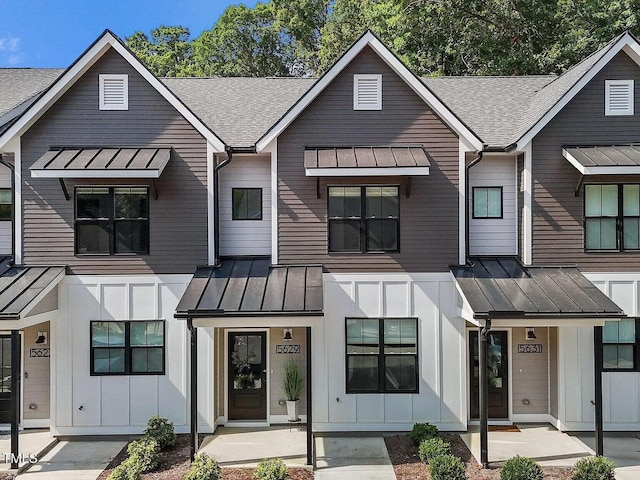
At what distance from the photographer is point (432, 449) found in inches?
362

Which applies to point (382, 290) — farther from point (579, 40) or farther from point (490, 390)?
point (579, 40)

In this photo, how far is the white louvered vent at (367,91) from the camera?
1132cm

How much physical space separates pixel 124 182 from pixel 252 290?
384cm

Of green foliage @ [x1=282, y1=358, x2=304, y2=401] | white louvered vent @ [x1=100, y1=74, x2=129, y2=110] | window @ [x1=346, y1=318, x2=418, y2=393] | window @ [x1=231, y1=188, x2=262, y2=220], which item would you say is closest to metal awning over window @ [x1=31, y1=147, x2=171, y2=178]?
white louvered vent @ [x1=100, y1=74, x2=129, y2=110]

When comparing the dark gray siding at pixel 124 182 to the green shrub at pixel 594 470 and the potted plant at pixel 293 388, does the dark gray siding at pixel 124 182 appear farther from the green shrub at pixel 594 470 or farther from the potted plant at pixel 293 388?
the green shrub at pixel 594 470

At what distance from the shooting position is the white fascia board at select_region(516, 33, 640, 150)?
1106 centimetres

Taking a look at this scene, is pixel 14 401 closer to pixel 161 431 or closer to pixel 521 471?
pixel 161 431

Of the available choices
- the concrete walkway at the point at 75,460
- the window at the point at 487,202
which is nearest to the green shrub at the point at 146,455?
the concrete walkway at the point at 75,460

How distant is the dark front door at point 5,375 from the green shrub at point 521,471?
10.6m

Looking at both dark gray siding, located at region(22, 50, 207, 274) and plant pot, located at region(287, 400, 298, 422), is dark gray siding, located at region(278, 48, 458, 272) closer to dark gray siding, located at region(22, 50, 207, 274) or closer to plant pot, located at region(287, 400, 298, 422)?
dark gray siding, located at region(22, 50, 207, 274)

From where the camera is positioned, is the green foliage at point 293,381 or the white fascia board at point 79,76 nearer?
the white fascia board at point 79,76

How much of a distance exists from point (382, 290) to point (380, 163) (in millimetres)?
2786

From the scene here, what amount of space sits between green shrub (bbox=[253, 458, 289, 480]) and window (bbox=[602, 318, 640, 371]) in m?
7.45

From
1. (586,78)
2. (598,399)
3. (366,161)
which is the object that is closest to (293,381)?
(366,161)
